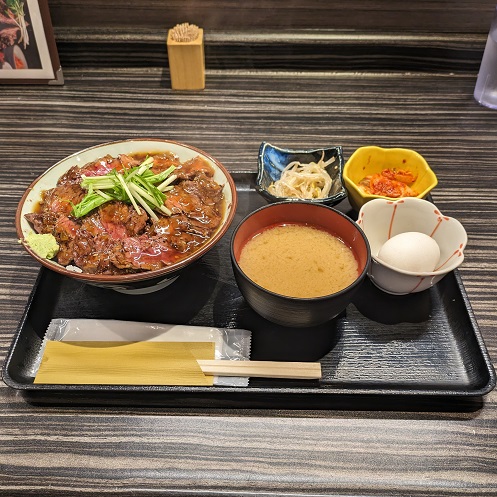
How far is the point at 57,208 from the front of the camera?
1.42m

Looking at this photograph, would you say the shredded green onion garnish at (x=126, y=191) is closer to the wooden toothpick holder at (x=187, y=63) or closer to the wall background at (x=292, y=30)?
the wooden toothpick holder at (x=187, y=63)

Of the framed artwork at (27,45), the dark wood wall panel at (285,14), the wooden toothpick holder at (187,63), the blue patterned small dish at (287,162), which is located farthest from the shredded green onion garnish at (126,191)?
the dark wood wall panel at (285,14)

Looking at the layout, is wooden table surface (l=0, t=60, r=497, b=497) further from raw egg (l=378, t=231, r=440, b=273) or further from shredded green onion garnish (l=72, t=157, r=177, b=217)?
shredded green onion garnish (l=72, t=157, r=177, b=217)

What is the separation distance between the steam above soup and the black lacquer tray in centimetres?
14

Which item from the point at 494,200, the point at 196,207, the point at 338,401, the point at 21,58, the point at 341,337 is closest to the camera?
the point at 338,401

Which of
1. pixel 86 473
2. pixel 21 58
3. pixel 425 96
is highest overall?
pixel 21 58

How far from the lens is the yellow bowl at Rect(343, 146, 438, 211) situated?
1.65m

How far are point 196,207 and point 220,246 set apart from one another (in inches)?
7.8

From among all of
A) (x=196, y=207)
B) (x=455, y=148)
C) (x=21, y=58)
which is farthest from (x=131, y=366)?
(x=21, y=58)

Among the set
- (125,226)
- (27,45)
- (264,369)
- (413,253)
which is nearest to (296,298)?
(264,369)

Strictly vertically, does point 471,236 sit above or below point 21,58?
below

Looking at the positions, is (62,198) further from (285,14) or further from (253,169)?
(285,14)

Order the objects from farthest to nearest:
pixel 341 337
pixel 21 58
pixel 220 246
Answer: pixel 21 58 → pixel 220 246 → pixel 341 337

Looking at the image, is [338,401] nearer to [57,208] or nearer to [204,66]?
[57,208]
